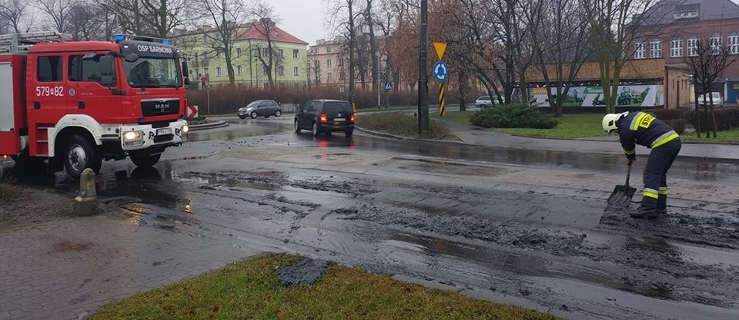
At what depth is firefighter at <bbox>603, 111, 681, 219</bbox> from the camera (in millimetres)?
8289

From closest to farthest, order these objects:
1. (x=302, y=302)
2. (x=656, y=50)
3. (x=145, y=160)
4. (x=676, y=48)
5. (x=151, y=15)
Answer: (x=302, y=302) < (x=145, y=160) < (x=151, y=15) < (x=656, y=50) < (x=676, y=48)

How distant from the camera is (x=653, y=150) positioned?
8.62 metres

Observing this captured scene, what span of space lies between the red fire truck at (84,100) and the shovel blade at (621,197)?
31.1 ft

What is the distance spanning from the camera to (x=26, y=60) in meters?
13.1

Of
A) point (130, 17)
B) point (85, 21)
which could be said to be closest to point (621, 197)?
point (130, 17)

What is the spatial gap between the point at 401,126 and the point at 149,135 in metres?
14.1

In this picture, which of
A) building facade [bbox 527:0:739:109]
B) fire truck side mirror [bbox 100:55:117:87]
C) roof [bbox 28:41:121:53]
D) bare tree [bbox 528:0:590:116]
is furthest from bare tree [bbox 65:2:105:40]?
fire truck side mirror [bbox 100:55:117:87]

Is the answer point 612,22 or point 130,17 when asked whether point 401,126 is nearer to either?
point 612,22

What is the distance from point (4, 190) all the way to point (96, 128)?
2159 mm

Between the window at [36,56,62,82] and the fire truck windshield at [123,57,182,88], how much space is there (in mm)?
1509

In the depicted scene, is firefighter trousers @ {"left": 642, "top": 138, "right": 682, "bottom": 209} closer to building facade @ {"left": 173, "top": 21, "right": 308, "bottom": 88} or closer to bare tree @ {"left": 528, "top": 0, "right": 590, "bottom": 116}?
bare tree @ {"left": 528, "top": 0, "right": 590, "bottom": 116}

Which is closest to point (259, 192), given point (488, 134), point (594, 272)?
point (594, 272)

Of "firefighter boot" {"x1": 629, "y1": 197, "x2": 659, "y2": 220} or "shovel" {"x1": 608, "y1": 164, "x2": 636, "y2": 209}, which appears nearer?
"firefighter boot" {"x1": 629, "y1": 197, "x2": 659, "y2": 220}

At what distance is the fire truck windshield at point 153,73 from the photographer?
494 inches
